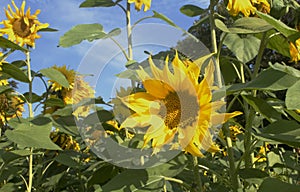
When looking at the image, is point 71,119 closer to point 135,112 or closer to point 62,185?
point 62,185

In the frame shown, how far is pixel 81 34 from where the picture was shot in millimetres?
1563

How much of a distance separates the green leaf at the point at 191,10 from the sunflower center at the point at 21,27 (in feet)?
3.59

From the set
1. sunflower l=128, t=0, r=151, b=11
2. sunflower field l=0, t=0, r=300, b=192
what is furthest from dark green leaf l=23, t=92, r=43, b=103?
sunflower l=128, t=0, r=151, b=11

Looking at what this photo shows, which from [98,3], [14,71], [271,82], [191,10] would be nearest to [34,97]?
[14,71]

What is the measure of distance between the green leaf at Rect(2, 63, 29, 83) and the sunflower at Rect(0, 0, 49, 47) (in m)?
0.52

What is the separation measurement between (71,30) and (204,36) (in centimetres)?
1476

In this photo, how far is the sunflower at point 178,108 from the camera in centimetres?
104

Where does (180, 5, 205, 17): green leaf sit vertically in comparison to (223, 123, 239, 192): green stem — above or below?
above

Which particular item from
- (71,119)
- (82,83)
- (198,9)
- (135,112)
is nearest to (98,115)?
(71,119)

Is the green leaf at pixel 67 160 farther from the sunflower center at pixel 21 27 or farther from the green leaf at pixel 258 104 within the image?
the sunflower center at pixel 21 27

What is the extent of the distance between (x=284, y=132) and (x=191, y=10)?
686 millimetres

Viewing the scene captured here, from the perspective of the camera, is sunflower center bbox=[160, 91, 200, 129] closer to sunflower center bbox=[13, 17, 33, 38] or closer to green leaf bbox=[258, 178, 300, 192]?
green leaf bbox=[258, 178, 300, 192]

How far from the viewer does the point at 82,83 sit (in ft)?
8.48

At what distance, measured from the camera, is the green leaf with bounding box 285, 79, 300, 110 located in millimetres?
943
